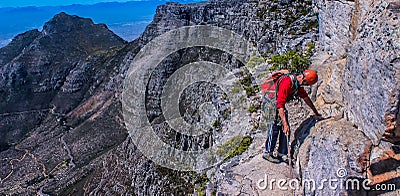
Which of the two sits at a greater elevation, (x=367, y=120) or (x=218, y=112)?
(x=367, y=120)

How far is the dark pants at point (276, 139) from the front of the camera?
10734 millimetres

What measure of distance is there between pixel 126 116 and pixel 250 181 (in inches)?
2158

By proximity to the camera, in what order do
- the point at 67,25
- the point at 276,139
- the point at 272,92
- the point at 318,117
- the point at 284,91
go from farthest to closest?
1. the point at 67,25
2. the point at 276,139
3. the point at 272,92
4. the point at 318,117
5. the point at 284,91

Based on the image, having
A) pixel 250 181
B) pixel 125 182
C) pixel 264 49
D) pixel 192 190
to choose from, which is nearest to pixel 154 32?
pixel 125 182

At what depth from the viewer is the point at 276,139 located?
1097cm

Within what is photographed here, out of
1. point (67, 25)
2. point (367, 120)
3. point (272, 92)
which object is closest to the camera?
point (367, 120)

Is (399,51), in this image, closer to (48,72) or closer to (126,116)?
(126,116)

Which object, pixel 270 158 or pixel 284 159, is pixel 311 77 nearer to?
pixel 284 159

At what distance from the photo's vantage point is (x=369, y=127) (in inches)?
295

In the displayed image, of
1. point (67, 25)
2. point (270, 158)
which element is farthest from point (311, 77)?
point (67, 25)

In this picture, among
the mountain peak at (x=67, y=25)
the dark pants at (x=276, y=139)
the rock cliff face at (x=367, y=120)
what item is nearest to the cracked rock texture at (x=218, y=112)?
the rock cliff face at (x=367, y=120)

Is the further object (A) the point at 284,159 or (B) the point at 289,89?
(A) the point at 284,159

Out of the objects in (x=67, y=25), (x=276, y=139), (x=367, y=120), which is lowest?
(x=276, y=139)

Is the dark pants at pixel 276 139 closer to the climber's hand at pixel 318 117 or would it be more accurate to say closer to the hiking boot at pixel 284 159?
the hiking boot at pixel 284 159
